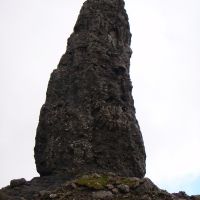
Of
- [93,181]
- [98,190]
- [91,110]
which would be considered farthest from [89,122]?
[98,190]

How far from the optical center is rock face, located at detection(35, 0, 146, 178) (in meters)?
46.8

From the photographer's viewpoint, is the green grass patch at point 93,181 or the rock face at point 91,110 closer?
the green grass patch at point 93,181

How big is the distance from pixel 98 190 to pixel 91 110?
967 cm

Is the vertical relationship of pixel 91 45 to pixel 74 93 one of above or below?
above

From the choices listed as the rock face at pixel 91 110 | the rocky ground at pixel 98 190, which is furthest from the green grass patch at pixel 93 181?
the rock face at pixel 91 110

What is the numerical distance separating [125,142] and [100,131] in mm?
2014

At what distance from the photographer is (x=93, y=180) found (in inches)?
1635

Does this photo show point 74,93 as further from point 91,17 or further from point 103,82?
point 91,17

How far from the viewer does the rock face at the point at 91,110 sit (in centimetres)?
4678

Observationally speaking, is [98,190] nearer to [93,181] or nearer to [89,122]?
[93,181]

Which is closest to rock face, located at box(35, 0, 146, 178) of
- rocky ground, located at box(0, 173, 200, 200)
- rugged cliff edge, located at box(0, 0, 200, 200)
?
rugged cliff edge, located at box(0, 0, 200, 200)

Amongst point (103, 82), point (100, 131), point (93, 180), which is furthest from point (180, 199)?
point (103, 82)

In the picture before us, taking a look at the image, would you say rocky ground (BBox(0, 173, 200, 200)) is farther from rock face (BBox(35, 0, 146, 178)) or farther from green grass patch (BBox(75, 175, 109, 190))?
rock face (BBox(35, 0, 146, 178))

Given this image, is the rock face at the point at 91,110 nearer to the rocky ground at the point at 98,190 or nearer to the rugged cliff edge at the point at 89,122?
the rugged cliff edge at the point at 89,122
